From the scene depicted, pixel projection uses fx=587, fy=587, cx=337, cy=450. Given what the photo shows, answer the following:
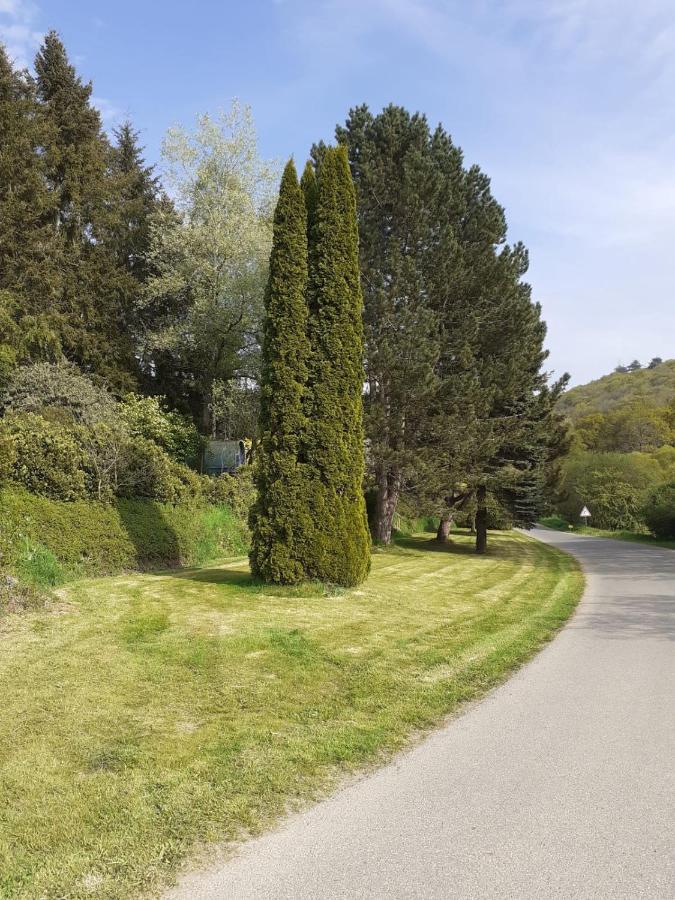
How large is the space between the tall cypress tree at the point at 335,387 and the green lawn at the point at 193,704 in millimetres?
720

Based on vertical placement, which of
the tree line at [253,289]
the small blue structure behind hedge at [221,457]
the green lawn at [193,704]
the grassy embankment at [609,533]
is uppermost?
the tree line at [253,289]

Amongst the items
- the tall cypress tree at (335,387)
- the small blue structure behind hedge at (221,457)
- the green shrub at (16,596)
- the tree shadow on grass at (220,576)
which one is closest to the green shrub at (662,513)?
the small blue structure behind hedge at (221,457)

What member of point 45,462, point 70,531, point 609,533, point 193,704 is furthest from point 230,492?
point 609,533

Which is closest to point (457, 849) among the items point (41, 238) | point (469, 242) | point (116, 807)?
point (116, 807)

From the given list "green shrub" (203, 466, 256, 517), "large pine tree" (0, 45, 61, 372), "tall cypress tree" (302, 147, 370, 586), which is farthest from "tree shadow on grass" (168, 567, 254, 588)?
"large pine tree" (0, 45, 61, 372)

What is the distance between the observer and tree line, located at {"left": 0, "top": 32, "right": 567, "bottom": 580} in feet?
53.3

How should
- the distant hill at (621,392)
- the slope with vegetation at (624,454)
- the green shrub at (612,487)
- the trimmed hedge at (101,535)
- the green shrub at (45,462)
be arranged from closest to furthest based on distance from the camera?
the trimmed hedge at (101,535) < the green shrub at (45,462) < the slope with vegetation at (624,454) < the green shrub at (612,487) < the distant hill at (621,392)

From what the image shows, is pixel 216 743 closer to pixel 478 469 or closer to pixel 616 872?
pixel 616 872

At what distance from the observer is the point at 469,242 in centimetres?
1822

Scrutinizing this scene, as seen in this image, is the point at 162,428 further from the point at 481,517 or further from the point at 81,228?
the point at 481,517

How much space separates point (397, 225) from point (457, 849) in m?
16.2

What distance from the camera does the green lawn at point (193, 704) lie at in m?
2.53

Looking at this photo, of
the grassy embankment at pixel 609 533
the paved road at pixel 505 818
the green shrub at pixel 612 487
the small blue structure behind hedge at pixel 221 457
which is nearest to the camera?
the paved road at pixel 505 818

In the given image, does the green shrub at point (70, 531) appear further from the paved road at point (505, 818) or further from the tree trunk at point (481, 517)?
the tree trunk at point (481, 517)
